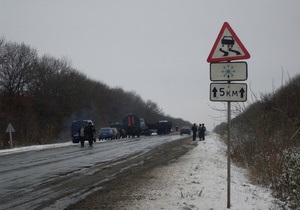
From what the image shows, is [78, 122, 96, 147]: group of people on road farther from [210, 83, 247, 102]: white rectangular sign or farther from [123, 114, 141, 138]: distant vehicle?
[123, 114, 141, 138]: distant vehicle

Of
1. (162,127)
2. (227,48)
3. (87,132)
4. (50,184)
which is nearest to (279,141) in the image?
(227,48)

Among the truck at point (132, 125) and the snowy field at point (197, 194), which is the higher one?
the truck at point (132, 125)

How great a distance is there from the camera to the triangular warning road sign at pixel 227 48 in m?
7.00

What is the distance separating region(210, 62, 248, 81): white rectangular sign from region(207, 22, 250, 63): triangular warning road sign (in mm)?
109

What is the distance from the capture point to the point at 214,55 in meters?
7.11

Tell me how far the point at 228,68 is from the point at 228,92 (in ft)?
1.50

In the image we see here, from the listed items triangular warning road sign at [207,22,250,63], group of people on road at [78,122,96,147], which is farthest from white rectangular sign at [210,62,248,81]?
group of people on road at [78,122,96,147]

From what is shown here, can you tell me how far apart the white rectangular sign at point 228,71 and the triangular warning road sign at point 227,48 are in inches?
4.3

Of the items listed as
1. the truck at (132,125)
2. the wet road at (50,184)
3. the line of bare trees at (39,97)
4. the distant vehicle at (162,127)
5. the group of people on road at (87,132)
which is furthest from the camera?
the distant vehicle at (162,127)

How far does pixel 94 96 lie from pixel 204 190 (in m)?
80.1

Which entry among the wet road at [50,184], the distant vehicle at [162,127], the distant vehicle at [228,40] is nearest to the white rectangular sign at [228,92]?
the distant vehicle at [228,40]

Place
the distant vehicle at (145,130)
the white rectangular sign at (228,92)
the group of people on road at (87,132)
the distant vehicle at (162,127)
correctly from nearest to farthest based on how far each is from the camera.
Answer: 1. the white rectangular sign at (228,92)
2. the group of people on road at (87,132)
3. the distant vehicle at (145,130)
4. the distant vehicle at (162,127)

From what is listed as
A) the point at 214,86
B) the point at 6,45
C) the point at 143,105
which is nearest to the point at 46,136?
the point at 6,45

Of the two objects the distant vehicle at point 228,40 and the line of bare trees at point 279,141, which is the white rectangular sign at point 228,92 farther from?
the line of bare trees at point 279,141
